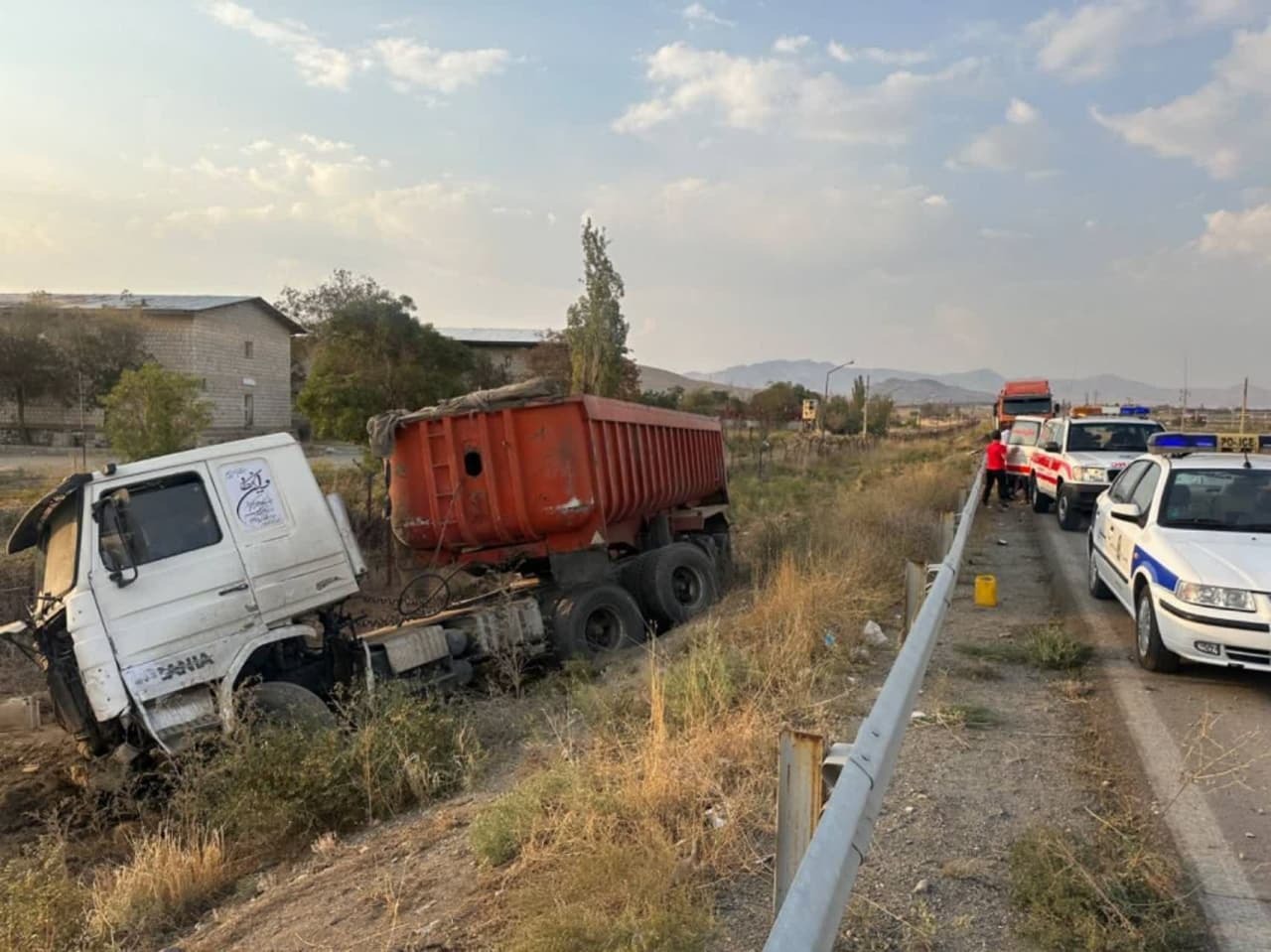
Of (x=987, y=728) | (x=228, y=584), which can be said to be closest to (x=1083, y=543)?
(x=987, y=728)

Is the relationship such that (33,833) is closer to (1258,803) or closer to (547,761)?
(547,761)

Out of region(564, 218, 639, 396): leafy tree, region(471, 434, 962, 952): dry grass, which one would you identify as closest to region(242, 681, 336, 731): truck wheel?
region(471, 434, 962, 952): dry grass

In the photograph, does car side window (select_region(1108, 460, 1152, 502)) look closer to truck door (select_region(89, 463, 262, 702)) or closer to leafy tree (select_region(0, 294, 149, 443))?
truck door (select_region(89, 463, 262, 702))

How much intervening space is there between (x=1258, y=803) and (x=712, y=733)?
8.70ft

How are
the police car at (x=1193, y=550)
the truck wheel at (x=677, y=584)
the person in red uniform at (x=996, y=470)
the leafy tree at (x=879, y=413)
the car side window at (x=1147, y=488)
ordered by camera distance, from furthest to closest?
1. the leafy tree at (x=879, y=413)
2. the person in red uniform at (x=996, y=470)
3. the truck wheel at (x=677, y=584)
4. the car side window at (x=1147, y=488)
5. the police car at (x=1193, y=550)

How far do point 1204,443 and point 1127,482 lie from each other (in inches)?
32.3

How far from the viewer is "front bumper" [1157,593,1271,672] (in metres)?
5.81

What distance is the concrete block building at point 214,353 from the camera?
35.9 metres

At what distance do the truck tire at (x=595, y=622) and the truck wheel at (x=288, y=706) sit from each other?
277cm

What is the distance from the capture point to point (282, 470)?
7.23 meters

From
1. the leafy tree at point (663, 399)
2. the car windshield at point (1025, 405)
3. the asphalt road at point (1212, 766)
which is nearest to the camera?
the asphalt road at point (1212, 766)

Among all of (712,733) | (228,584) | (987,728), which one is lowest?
(987,728)

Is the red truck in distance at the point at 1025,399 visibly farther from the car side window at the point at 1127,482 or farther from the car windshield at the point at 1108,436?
the car side window at the point at 1127,482

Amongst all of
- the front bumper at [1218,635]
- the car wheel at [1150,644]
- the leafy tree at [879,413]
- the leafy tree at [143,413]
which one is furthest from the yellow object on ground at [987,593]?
the leafy tree at [879,413]
